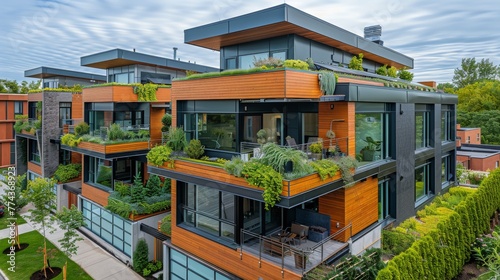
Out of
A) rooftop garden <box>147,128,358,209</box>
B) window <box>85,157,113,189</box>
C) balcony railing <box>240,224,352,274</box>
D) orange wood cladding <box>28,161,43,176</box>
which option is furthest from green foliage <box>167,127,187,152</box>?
orange wood cladding <box>28,161,43,176</box>

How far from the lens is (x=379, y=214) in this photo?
1405 cm

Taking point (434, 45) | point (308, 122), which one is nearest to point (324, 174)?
point (308, 122)

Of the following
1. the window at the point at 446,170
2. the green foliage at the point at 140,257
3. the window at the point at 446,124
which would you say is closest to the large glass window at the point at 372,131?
the window at the point at 446,124

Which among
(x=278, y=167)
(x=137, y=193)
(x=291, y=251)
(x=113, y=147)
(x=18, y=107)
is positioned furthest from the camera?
(x=18, y=107)

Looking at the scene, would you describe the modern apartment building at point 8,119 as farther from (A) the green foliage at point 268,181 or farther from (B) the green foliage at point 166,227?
(A) the green foliage at point 268,181

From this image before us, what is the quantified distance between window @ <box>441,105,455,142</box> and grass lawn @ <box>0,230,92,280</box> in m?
22.7

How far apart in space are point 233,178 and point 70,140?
1625cm

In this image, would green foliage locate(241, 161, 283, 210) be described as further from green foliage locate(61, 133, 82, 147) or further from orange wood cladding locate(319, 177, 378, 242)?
green foliage locate(61, 133, 82, 147)

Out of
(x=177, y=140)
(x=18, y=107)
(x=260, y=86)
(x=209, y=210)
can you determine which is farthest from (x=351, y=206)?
(x=18, y=107)

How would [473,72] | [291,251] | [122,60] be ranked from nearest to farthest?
[291,251] → [122,60] → [473,72]

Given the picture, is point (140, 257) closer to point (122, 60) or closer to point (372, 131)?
point (372, 131)

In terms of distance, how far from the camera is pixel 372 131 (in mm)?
13414

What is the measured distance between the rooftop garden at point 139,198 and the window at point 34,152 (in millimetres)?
13811

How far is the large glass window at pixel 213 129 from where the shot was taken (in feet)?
41.1
